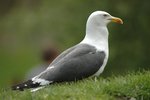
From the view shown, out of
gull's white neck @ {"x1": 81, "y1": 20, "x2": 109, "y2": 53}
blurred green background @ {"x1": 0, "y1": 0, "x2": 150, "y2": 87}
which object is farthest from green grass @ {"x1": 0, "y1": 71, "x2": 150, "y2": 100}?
blurred green background @ {"x1": 0, "y1": 0, "x2": 150, "y2": 87}

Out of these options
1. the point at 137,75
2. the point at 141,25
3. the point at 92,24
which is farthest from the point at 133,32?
the point at 137,75

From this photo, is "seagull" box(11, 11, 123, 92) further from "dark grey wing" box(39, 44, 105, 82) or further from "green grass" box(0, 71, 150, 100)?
"green grass" box(0, 71, 150, 100)

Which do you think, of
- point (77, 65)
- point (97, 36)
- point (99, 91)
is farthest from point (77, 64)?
point (99, 91)

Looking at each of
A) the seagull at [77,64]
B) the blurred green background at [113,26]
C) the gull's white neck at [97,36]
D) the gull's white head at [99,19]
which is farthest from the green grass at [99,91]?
the blurred green background at [113,26]

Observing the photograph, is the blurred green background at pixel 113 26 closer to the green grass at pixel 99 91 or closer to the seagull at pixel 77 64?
the seagull at pixel 77 64

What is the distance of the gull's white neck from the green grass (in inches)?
66.4

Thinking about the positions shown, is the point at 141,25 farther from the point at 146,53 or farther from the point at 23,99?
the point at 23,99

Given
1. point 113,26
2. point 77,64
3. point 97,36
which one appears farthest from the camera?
point 113,26

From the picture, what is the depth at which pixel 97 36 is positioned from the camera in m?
14.5

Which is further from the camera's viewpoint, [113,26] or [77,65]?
[113,26]

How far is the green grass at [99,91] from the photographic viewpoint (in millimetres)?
12016

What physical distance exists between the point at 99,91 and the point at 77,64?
1.69 meters

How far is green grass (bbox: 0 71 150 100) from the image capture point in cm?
1202

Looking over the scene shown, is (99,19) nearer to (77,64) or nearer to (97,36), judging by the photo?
(97,36)
